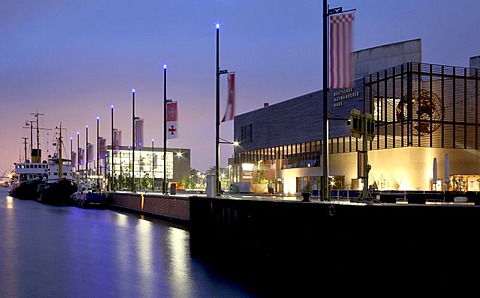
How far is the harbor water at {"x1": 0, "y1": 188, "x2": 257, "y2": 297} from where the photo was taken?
1361 cm

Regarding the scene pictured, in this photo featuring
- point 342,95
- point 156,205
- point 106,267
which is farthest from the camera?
point 342,95

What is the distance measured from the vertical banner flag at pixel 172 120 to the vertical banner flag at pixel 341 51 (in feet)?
71.1

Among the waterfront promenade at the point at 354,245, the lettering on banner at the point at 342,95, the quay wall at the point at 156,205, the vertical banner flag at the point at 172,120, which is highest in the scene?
the lettering on banner at the point at 342,95

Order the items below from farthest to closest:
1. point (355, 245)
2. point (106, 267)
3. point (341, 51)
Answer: point (106, 267) → point (341, 51) → point (355, 245)

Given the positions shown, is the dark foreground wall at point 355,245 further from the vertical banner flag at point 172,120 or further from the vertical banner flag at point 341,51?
the vertical banner flag at point 172,120

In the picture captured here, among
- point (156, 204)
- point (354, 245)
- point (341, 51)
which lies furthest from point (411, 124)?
point (354, 245)

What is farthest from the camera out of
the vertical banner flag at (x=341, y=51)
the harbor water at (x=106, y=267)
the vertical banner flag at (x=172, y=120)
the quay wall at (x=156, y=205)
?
the vertical banner flag at (x=172, y=120)

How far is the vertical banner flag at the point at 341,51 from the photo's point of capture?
55.9 feet

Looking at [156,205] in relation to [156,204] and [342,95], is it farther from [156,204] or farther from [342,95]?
[342,95]

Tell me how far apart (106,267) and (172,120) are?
22150mm

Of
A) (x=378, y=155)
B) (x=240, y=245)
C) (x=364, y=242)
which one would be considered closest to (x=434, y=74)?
(x=378, y=155)

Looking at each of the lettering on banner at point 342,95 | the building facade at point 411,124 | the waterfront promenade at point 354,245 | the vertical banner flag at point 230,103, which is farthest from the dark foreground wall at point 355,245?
the lettering on banner at point 342,95

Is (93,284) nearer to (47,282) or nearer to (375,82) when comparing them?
(47,282)

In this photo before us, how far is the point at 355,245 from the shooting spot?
1245 cm
